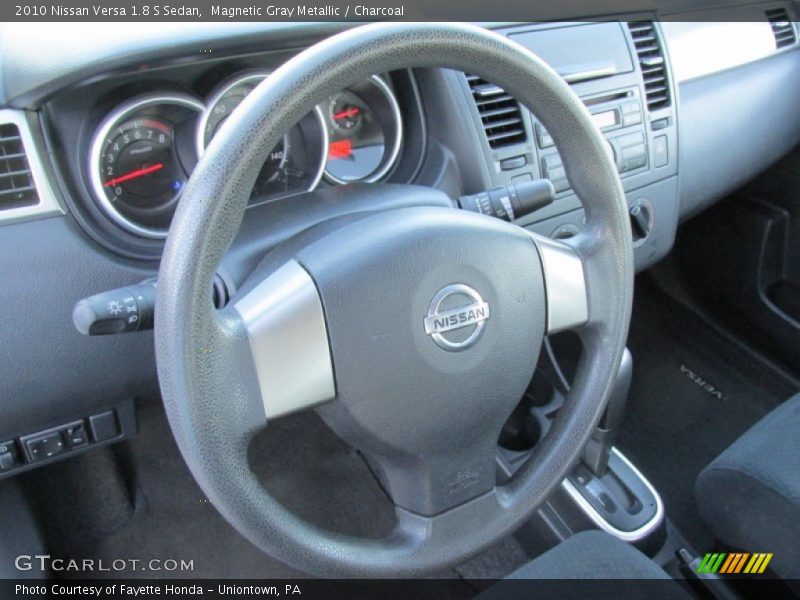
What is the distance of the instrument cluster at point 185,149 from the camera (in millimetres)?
1030

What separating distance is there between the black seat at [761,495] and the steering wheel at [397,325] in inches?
11.8

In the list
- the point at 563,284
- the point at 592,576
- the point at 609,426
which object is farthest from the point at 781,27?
the point at 592,576

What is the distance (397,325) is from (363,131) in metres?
Answer: 0.52

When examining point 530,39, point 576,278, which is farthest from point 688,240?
point 576,278

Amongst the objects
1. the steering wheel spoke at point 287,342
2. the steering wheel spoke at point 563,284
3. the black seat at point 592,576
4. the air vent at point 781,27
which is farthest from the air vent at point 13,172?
the air vent at point 781,27

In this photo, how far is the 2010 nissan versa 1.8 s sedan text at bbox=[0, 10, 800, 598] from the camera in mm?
774

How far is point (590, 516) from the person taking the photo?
1351 mm

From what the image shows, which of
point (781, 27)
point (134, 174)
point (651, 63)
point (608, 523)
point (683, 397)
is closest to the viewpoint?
point (134, 174)

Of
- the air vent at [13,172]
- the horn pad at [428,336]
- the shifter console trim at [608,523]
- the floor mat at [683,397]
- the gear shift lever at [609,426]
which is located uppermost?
the air vent at [13,172]

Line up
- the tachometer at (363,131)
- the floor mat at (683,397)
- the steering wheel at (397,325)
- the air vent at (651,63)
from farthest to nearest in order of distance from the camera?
1. the floor mat at (683,397)
2. the air vent at (651,63)
3. the tachometer at (363,131)
4. the steering wheel at (397,325)

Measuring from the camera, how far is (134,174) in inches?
41.9

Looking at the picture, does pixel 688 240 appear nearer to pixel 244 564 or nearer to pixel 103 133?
pixel 244 564

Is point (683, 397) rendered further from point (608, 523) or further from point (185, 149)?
point (185, 149)

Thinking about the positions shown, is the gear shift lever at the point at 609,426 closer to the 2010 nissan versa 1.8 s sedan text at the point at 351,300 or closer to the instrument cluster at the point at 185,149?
the 2010 nissan versa 1.8 s sedan text at the point at 351,300
